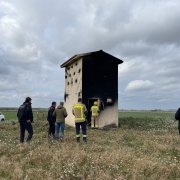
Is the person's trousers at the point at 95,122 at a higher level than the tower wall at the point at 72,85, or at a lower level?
lower

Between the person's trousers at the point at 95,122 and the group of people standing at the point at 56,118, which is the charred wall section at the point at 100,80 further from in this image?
the group of people standing at the point at 56,118

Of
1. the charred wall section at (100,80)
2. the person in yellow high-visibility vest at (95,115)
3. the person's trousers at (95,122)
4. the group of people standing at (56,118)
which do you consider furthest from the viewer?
the charred wall section at (100,80)

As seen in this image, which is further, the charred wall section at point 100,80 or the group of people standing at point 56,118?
the charred wall section at point 100,80

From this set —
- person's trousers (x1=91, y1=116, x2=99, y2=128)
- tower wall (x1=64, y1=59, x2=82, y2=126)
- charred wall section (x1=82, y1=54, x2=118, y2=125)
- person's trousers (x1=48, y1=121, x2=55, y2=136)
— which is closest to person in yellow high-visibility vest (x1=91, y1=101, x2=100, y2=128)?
person's trousers (x1=91, y1=116, x2=99, y2=128)

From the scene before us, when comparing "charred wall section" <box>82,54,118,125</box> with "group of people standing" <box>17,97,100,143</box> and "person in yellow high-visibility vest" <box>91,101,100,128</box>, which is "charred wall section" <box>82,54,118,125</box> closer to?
"person in yellow high-visibility vest" <box>91,101,100,128</box>

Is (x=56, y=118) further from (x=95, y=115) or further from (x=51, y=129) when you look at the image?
(x=95, y=115)

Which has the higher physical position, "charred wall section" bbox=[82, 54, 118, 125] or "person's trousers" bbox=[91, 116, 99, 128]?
"charred wall section" bbox=[82, 54, 118, 125]

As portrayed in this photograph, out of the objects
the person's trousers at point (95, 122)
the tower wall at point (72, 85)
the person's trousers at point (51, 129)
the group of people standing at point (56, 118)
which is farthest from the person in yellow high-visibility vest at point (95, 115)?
the person's trousers at point (51, 129)

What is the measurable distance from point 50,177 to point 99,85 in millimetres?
16541

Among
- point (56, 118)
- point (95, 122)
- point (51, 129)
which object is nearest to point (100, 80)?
point (95, 122)

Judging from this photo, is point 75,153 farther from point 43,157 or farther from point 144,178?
point 144,178

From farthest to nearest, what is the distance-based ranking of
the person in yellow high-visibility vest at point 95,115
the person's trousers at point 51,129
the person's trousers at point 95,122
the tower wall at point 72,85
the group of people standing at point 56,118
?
1. the tower wall at point 72,85
2. the person's trousers at point 95,122
3. the person in yellow high-visibility vest at point 95,115
4. the person's trousers at point 51,129
5. the group of people standing at point 56,118

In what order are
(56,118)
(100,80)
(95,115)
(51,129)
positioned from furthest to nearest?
1. (100,80)
2. (95,115)
3. (51,129)
4. (56,118)

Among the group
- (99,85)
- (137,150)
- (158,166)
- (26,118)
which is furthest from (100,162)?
A: (99,85)
